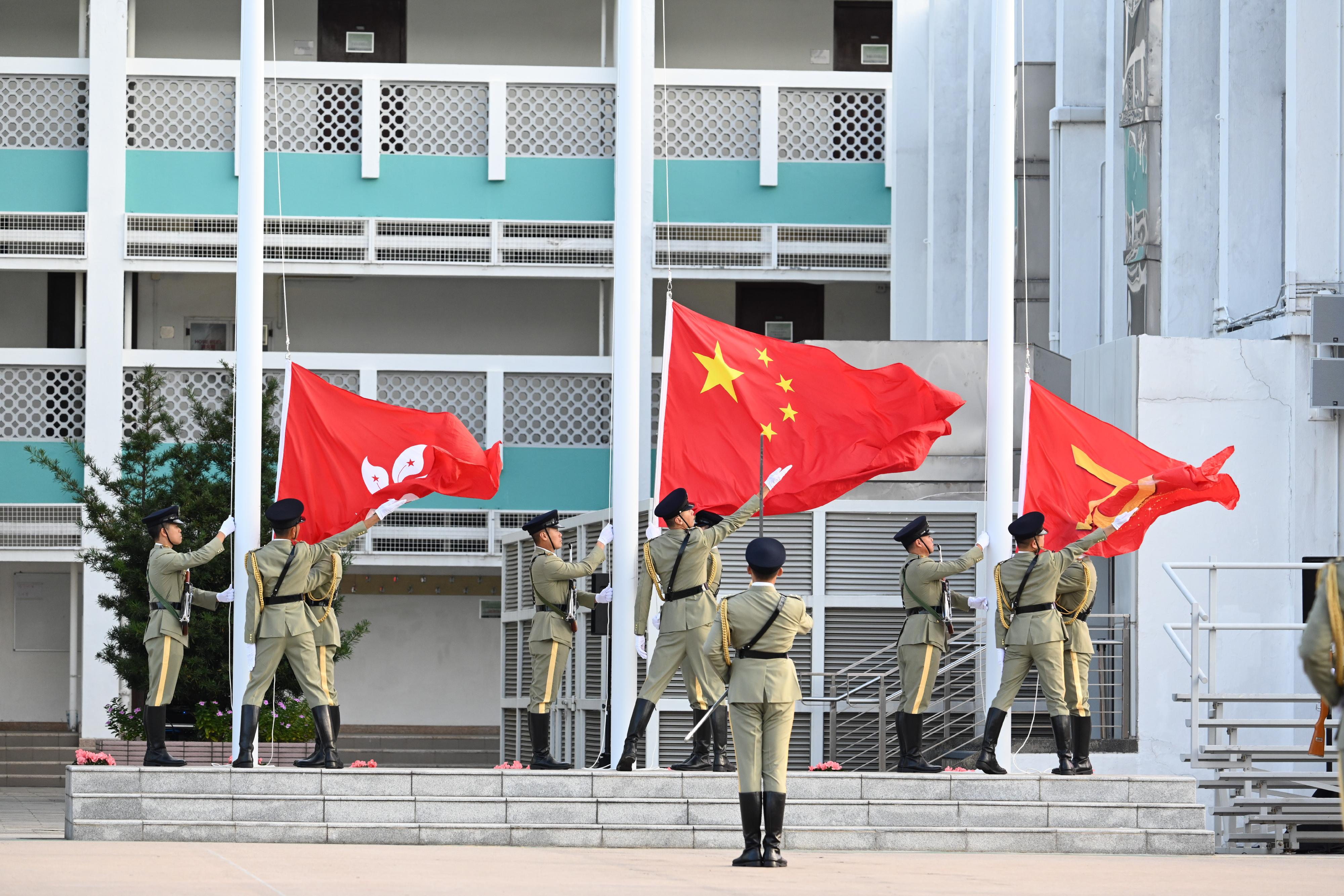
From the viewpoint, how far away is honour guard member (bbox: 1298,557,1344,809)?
723 centimetres

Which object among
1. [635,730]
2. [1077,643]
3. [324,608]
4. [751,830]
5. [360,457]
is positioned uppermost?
[360,457]

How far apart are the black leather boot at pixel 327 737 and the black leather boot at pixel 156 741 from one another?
0.98m

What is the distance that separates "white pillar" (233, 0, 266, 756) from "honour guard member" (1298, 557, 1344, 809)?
7732 mm

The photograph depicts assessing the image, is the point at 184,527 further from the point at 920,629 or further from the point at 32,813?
the point at 920,629

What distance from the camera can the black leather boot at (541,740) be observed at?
40.7 feet

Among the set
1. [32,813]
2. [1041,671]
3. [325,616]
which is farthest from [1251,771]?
[32,813]

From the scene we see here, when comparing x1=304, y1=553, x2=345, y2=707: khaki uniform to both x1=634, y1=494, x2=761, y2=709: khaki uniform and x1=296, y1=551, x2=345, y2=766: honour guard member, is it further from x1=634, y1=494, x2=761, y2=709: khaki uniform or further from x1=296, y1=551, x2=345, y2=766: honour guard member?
x1=634, y1=494, x2=761, y2=709: khaki uniform

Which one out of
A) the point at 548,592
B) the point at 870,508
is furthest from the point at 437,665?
the point at 548,592

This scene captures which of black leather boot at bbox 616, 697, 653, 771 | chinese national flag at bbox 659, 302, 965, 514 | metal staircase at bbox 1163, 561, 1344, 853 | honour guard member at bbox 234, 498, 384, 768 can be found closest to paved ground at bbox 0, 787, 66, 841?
honour guard member at bbox 234, 498, 384, 768

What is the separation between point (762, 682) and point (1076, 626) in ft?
11.8

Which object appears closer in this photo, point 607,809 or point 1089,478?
point 607,809

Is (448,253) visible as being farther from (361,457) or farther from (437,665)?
(361,457)

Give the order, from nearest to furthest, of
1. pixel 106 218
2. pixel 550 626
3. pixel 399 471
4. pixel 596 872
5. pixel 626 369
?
pixel 596 872
pixel 399 471
pixel 550 626
pixel 626 369
pixel 106 218

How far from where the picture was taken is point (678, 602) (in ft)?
39.0
